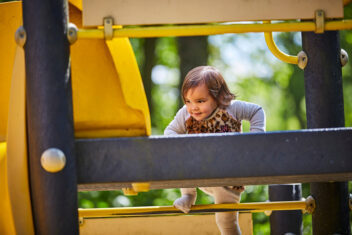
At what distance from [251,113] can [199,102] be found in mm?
277

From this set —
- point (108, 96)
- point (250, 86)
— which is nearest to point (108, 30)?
point (108, 96)

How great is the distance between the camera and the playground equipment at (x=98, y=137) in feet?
5.23

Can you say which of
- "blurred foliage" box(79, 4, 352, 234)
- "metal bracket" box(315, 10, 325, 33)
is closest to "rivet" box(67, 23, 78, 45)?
"metal bracket" box(315, 10, 325, 33)

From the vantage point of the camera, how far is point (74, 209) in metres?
1.63

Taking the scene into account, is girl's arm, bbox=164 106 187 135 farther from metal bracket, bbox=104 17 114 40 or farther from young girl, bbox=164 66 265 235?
metal bracket, bbox=104 17 114 40

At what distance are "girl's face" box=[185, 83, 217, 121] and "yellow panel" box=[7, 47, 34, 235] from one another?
1.30 meters

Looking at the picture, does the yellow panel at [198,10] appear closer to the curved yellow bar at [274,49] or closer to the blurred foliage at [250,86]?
the curved yellow bar at [274,49]

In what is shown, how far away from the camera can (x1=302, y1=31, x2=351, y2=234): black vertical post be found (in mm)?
2469

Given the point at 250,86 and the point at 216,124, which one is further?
the point at 250,86

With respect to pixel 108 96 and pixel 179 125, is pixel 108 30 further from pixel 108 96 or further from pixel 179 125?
pixel 179 125

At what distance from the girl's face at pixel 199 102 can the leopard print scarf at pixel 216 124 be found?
30mm


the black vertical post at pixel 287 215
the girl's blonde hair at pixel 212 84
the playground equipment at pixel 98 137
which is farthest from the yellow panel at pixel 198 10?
the black vertical post at pixel 287 215

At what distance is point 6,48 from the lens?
2096mm

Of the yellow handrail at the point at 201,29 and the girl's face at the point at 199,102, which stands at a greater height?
the yellow handrail at the point at 201,29
